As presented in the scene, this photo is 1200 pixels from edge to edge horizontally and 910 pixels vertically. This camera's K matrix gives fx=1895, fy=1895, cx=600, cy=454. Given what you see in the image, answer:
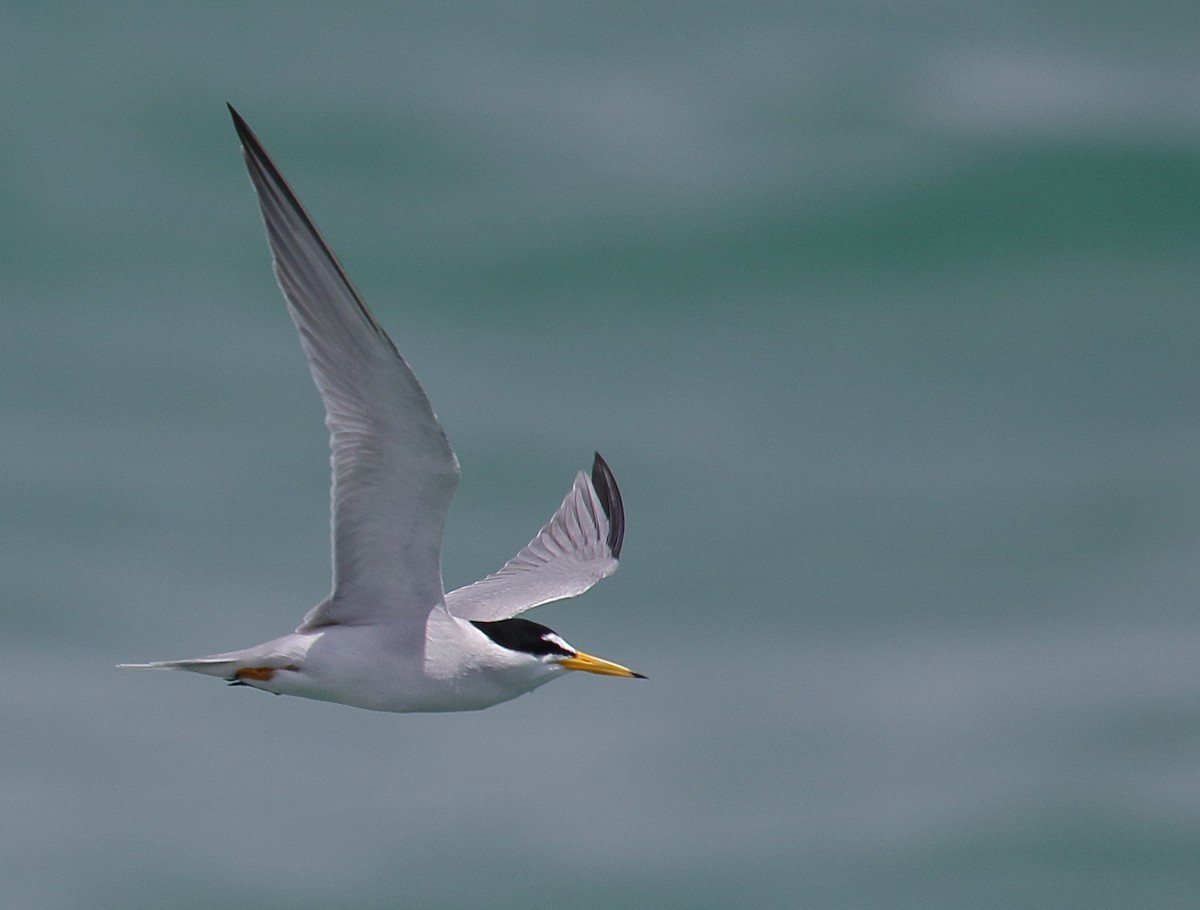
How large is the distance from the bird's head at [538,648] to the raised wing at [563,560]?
1.21 m

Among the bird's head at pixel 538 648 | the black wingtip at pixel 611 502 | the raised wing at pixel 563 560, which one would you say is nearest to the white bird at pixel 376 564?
the bird's head at pixel 538 648

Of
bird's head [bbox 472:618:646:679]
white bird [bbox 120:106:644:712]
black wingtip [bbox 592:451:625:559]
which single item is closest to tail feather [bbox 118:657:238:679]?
white bird [bbox 120:106:644:712]

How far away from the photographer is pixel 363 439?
341 inches

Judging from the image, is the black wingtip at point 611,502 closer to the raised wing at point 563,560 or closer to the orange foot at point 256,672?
the raised wing at point 563,560

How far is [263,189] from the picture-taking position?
7.88m

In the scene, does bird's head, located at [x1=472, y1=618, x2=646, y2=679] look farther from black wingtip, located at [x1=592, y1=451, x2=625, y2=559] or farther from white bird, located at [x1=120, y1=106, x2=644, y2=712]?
black wingtip, located at [x1=592, y1=451, x2=625, y2=559]

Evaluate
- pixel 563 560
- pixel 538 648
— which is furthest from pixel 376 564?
pixel 563 560

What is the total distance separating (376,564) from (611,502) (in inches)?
128

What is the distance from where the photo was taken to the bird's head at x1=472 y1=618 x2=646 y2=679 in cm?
923

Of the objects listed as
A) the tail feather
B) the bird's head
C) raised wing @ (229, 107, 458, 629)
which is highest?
raised wing @ (229, 107, 458, 629)

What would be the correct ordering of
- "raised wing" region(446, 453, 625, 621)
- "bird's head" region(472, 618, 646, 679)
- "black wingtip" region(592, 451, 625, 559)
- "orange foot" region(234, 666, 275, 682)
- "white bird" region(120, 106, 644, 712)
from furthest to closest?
1. "black wingtip" region(592, 451, 625, 559)
2. "raised wing" region(446, 453, 625, 621)
3. "bird's head" region(472, 618, 646, 679)
4. "orange foot" region(234, 666, 275, 682)
5. "white bird" region(120, 106, 644, 712)

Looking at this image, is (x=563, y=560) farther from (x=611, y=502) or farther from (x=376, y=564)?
(x=376, y=564)

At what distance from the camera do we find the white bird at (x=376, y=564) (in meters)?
8.20

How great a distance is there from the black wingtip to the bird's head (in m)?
2.40
